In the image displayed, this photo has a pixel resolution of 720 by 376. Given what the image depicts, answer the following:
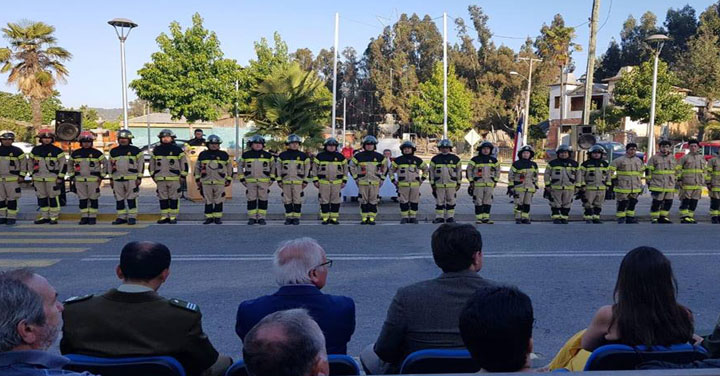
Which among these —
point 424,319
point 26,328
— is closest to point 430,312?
point 424,319

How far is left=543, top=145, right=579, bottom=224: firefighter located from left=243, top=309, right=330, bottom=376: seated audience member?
518 inches

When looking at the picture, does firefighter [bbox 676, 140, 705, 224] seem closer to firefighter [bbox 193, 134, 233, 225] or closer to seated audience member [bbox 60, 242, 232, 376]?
firefighter [bbox 193, 134, 233, 225]

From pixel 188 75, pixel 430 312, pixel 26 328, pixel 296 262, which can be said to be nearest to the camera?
pixel 26 328

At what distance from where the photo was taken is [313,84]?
93.9 feet

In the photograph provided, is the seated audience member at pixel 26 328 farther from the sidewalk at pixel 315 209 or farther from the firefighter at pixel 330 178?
the sidewalk at pixel 315 209

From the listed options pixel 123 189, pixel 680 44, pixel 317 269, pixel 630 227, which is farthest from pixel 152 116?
pixel 680 44

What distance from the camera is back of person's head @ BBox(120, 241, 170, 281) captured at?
142 inches

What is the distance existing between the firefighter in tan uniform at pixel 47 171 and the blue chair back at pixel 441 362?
41.4ft

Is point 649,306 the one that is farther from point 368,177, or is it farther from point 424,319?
point 368,177

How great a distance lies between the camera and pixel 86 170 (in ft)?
43.7

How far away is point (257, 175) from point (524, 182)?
6.45 meters

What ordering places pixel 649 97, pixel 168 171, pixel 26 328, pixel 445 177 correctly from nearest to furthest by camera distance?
pixel 26 328, pixel 168 171, pixel 445 177, pixel 649 97

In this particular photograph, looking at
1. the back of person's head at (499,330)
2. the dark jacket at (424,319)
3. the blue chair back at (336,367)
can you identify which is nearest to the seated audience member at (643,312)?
the dark jacket at (424,319)

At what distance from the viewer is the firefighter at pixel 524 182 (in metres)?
14.1
